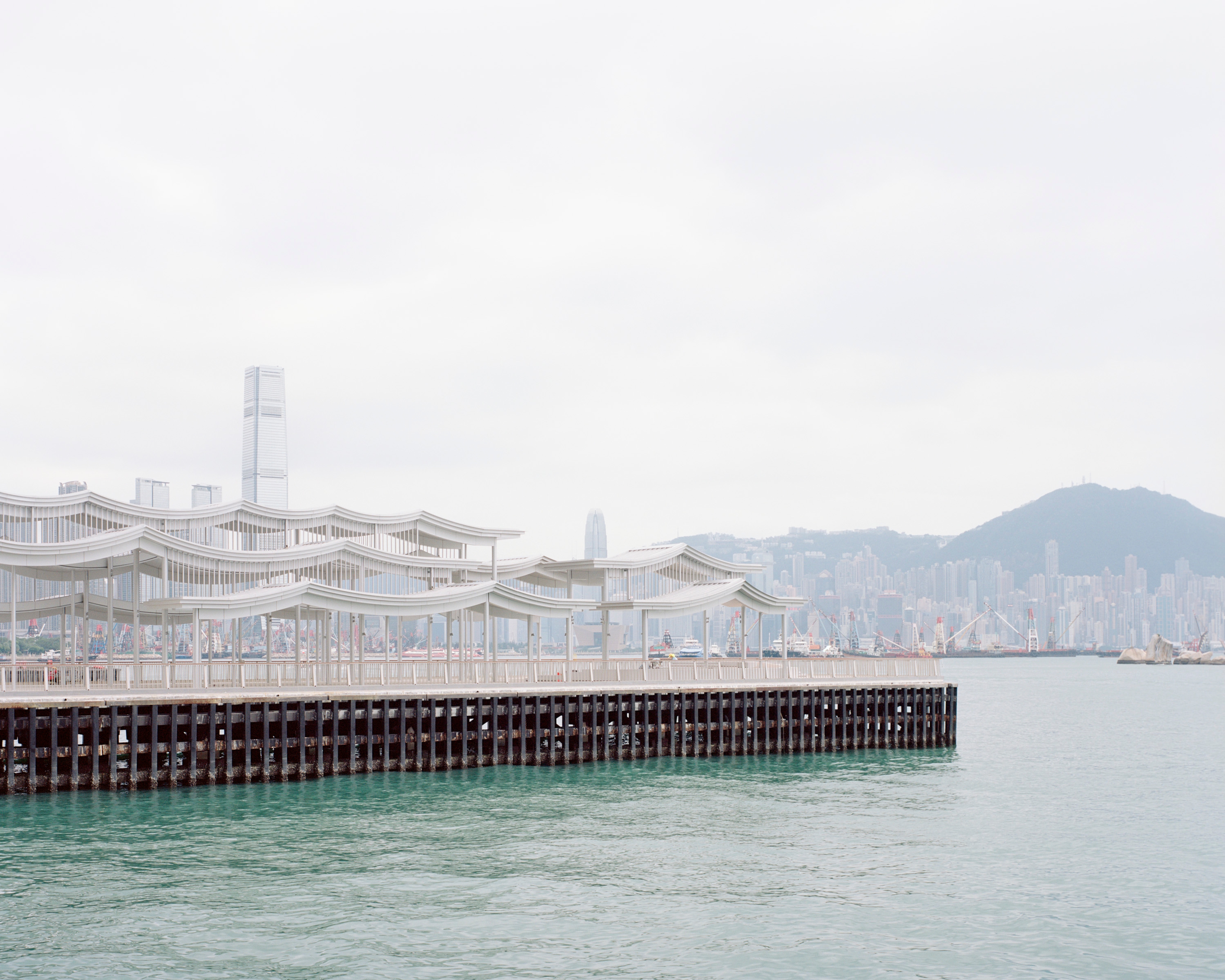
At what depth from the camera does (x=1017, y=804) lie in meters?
40.9

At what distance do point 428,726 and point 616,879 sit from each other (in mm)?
17748

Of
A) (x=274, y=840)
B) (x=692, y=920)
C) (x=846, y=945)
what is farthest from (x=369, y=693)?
(x=846, y=945)

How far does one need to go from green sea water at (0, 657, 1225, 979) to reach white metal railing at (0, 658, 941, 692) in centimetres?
426

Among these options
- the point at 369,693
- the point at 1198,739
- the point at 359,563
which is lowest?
the point at 1198,739

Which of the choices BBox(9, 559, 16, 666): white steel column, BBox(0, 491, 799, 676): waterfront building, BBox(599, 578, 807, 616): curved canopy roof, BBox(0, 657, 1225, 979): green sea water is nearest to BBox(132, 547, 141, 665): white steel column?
BBox(0, 491, 799, 676): waterfront building

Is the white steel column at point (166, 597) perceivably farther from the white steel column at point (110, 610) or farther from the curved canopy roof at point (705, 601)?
the curved canopy roof at point (705, 601)

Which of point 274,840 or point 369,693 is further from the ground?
point 369,693

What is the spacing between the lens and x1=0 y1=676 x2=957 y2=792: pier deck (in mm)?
37531

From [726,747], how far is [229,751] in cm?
2065

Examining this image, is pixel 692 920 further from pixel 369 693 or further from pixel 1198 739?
pixel 1198 739

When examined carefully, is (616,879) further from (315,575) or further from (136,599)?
(315,575)

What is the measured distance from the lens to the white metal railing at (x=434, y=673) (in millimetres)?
42438

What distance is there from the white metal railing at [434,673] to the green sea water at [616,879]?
4260 mm

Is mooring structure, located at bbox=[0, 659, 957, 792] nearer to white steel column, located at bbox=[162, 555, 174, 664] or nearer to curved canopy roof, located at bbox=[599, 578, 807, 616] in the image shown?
curved canopy roof, located at bbox=[599, 578, 807, 616]
